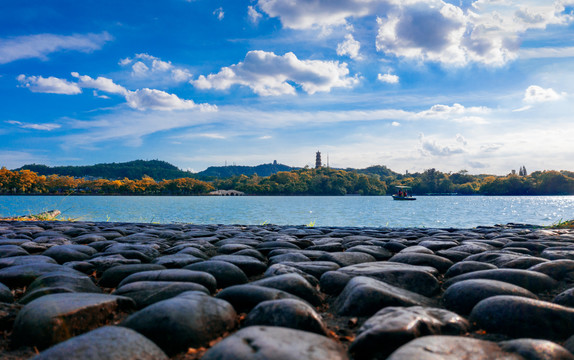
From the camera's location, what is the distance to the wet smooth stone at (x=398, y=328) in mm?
1677

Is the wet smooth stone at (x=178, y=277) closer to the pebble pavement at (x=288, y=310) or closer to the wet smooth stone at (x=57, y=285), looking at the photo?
the pebble pavement at (x=288, y=310)

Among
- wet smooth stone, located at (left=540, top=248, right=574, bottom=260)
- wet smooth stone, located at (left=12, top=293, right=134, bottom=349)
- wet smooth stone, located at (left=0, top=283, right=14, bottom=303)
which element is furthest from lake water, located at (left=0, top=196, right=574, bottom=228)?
wet smooth stone, located at (left=12, top=293, right=134, bottom=349)

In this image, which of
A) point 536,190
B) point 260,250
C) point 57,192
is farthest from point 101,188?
point 536,190

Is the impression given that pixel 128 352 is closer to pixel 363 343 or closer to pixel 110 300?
pixel 110 300

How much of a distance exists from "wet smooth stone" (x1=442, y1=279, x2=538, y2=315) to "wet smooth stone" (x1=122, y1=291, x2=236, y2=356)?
55.3 inches

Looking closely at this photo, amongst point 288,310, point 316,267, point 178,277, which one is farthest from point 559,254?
point 178,277

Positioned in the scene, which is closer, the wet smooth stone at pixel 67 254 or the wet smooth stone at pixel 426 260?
the wet smooth stone at pixel 426 260


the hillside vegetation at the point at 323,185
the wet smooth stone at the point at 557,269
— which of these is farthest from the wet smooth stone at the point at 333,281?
the hillside vegetation at the point at 323,185

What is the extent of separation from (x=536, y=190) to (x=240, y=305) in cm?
11698

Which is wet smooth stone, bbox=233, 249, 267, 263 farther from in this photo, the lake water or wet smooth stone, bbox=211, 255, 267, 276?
the lake water

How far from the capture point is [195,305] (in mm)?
1945

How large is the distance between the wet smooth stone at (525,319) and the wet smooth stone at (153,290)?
1.70 meters

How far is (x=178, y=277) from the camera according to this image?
2.62m

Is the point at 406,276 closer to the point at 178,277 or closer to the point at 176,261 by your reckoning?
the point at 178,277
